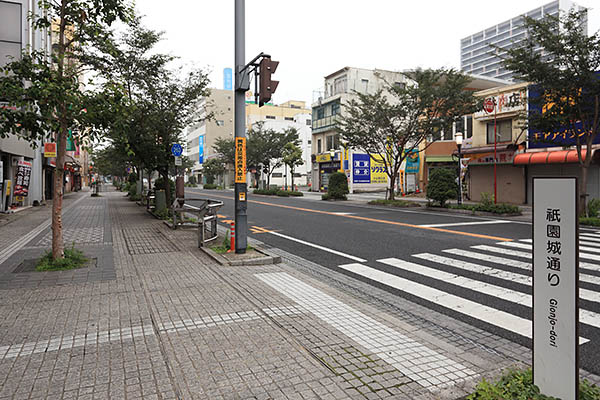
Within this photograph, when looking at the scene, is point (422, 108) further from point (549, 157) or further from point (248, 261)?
point (248, 261)

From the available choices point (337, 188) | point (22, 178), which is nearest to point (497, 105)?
point (337, 188)

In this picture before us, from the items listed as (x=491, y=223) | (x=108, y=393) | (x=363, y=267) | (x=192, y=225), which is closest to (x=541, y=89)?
(x=491, y=223)

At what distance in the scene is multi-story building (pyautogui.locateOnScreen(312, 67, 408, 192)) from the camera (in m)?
44.9

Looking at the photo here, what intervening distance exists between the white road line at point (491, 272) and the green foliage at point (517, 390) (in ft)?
10.8

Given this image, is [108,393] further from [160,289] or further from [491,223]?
[491,223]

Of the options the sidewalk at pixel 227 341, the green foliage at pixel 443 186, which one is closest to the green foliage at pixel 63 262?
the sidewalk at pixel 227 341

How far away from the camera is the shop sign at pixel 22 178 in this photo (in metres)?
20.4

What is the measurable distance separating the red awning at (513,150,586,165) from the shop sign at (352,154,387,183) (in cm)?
2193

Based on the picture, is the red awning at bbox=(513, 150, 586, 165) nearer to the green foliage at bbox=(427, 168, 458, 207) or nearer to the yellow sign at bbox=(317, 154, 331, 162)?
the green foliage at bbox=(427, 168, 458, 207)

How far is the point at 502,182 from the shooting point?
84.3 feet

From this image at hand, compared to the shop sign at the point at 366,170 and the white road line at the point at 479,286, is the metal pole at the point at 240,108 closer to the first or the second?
the white road line at the point at 479,286

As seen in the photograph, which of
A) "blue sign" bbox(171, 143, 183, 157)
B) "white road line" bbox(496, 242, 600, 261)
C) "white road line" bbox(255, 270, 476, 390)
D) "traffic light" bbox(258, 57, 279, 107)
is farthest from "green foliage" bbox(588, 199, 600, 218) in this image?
"blue sign" bbox(171, 143, 183, 157)

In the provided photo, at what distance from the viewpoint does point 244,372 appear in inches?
133

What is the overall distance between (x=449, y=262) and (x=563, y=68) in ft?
42.0
